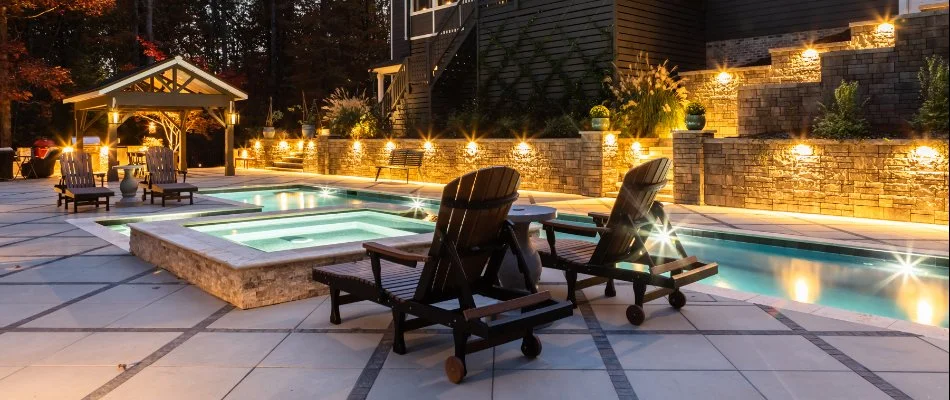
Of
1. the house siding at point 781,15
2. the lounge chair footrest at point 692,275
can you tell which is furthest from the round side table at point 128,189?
the house siding at point 781,15

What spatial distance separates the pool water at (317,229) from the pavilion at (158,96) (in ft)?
31.3

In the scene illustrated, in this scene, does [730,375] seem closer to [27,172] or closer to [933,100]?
[933,100]

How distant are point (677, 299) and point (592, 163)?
8.26 meters

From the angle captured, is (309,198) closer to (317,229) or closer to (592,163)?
(317,229)

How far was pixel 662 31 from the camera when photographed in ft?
50.0

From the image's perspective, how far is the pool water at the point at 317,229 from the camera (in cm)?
743

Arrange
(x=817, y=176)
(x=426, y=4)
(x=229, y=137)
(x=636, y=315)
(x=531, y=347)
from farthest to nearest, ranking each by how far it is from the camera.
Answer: (x=426, y=4), (x=229, y=137), (x=817, y=176), (x=636, y=315), (x=531, y=347)

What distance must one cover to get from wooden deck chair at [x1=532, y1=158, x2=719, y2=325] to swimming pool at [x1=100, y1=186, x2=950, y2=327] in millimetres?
1339

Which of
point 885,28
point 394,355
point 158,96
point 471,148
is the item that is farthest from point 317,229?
point 158,96

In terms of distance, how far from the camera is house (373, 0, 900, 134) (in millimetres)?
14398

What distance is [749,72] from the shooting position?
44.4ft

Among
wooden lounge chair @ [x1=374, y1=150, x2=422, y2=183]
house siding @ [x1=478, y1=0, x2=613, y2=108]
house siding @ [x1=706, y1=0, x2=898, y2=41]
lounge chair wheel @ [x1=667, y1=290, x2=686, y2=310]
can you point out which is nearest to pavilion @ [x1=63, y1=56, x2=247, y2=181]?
wooden lounge chair @ [x1=374, y1=150, x2=422, y2=183]

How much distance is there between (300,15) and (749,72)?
24258 mm

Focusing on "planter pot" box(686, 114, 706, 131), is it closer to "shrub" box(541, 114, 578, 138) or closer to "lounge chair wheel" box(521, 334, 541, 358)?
"shrub" box(541, 114, 578, 138)
